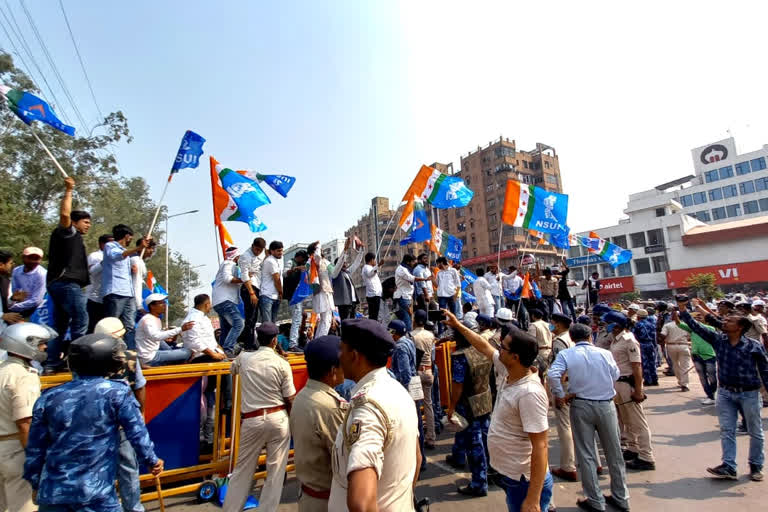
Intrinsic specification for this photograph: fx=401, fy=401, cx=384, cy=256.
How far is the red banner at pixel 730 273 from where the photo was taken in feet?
134

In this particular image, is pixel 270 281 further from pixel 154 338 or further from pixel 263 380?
pixel 263 380

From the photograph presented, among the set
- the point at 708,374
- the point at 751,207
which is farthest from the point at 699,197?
the point at 708,374

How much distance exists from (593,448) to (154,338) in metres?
5.36

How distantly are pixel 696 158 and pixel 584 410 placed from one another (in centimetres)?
7549

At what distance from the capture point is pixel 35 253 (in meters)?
4.98

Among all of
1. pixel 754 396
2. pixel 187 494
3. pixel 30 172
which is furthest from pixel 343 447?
pixel 30 172

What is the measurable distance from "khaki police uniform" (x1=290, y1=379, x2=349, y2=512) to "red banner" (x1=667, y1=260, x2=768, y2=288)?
176ft

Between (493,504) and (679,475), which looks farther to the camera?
(679,475)

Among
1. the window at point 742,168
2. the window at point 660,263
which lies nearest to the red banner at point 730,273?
the window at point 660,263

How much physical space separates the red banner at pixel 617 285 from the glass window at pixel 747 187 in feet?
72.4

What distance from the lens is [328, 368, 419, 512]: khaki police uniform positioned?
1.73 metres

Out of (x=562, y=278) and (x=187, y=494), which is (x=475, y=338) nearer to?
(x=187, y=494)

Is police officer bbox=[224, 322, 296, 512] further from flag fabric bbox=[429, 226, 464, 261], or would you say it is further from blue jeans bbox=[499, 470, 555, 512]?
flag fabric bbox=[429, 226, 464, 261]

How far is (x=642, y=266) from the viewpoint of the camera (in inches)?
2069
